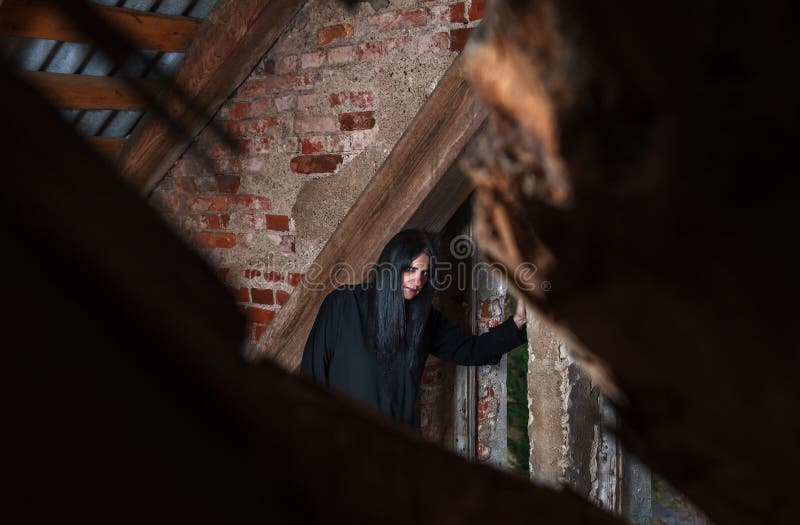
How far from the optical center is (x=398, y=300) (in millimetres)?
2646

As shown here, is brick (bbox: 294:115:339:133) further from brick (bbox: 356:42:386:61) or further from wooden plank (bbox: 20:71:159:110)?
wooden plank (bbox: 20:71:159:110)

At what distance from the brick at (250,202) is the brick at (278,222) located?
0.05 m

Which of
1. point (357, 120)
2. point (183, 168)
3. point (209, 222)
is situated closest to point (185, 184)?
point (183, 168)

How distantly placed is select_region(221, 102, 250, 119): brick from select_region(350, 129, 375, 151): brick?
588 millimetres

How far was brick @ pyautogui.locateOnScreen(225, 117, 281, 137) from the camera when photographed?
3213 mm

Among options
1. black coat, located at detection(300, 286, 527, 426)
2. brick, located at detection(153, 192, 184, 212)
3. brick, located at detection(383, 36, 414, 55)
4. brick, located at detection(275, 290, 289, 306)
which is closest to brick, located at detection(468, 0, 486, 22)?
brick, located at detection(383, 36, 414, 55)

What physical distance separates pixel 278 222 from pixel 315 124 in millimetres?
462

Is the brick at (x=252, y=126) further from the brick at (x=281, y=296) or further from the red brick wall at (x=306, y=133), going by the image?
the brick at (x=281, y=296)

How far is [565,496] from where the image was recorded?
1.28 feet

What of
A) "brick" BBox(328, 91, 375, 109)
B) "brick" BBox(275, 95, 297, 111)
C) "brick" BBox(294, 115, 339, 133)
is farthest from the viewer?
"brick" BBox(275, 95, 297, 111)

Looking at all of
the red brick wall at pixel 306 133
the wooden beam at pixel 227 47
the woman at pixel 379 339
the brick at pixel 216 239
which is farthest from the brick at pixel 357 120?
the brick at pixel 216 239

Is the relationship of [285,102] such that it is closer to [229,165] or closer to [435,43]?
[229,165]

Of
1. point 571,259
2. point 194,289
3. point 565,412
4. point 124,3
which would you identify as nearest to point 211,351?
point 194,289

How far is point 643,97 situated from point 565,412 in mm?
2598
